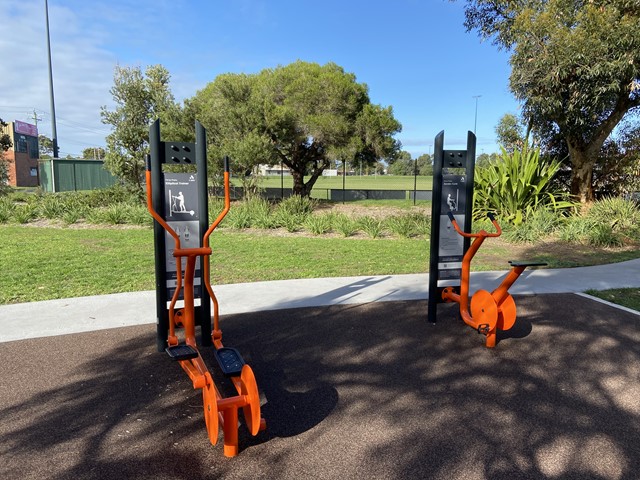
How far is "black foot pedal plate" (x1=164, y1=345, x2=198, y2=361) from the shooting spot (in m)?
3.01

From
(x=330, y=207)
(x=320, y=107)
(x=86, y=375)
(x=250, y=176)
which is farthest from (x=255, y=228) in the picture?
(x=86, y=375)

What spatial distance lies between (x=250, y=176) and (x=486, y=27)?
343 inches

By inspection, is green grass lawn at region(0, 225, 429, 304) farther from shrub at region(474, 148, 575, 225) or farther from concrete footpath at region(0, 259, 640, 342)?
shrub at region(474, 148, 575, 225)

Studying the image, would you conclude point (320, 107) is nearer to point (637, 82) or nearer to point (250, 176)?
point (250, 176)

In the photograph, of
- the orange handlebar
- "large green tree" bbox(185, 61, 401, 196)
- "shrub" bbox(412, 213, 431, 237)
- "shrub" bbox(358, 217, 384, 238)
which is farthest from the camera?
"large green tree" bbox(185, 61, 401, 196)

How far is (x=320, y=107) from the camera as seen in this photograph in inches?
717

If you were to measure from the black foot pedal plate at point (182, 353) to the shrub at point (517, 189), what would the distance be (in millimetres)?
10978

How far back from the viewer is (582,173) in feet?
43.9

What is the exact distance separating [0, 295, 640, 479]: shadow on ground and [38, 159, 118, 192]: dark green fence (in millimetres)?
23498

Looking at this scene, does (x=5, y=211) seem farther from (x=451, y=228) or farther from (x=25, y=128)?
(x=25, y=128)

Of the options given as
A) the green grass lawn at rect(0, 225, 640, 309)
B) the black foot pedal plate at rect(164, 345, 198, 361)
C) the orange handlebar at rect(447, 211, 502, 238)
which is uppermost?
the orange handlebar at rect(447, 211, 502, 238)

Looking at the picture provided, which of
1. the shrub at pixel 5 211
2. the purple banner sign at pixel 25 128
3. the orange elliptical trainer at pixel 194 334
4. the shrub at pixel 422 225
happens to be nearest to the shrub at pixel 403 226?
the shrub at pixel 422 225

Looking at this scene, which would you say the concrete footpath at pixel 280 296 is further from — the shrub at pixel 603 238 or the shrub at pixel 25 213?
the shrub at pixel 25 213

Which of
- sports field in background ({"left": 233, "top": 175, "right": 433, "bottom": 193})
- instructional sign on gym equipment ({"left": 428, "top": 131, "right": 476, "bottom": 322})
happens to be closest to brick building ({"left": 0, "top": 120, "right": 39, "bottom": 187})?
sports field in background ({"left": 233, "top": 175, "right": 433, "bottom": 193})
